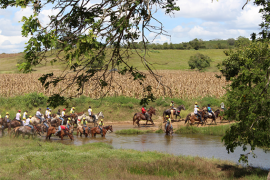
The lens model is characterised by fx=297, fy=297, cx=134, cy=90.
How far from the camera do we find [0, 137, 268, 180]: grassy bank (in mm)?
11242

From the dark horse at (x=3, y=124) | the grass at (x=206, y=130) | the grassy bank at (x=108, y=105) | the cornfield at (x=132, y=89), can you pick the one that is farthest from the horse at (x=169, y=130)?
the dark horse at (x=3, y=124)

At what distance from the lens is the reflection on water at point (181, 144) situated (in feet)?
58.0

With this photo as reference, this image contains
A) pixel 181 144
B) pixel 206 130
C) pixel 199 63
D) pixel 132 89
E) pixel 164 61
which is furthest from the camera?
pixel 164 61

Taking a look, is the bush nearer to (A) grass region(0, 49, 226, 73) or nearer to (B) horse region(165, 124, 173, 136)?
(A) grass region(0, 49, 226, 73)

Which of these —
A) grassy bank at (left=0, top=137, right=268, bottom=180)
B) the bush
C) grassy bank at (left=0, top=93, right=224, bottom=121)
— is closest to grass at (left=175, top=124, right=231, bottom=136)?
grassy bank at (left=0, top=93, right=224, bottom=121)

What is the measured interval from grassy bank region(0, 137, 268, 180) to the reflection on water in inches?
132

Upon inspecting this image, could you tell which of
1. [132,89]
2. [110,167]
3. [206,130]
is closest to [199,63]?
[132,89]

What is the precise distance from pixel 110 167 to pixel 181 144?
31.7 ft

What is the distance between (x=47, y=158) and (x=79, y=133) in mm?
13564

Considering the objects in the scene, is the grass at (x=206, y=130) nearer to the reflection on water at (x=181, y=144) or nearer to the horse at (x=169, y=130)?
the reflection on water at (x=181, y=144)

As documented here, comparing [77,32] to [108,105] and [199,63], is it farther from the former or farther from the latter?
[199,63]

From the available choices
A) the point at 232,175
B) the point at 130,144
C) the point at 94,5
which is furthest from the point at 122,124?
the point at 94,5

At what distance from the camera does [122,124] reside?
1307 inches

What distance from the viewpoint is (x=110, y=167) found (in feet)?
Result: 40.9
